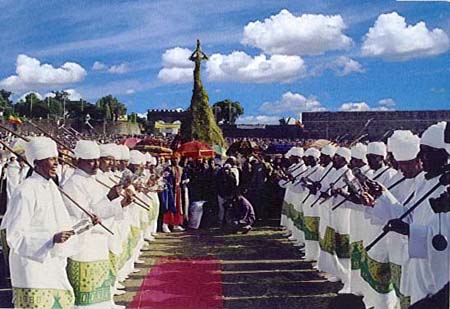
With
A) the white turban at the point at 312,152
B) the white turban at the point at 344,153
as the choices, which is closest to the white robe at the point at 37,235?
the white turban at the point at 344,153

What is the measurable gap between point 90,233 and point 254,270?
2045 millimetres

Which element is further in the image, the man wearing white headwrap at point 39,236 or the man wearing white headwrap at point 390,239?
the man wearing white headwrap at point 390,239

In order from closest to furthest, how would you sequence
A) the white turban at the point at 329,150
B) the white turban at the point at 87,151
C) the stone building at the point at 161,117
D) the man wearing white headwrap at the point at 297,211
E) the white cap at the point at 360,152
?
the white turban at the point at 87,151 → the stone building at the point at 161,117 → the white cap at the point at 360,152 → the white turban at the point at 329,150 → the man wearing white headwrap at the point at 297,211

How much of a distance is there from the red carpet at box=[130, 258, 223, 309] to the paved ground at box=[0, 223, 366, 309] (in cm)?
8

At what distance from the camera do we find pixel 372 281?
342 cm

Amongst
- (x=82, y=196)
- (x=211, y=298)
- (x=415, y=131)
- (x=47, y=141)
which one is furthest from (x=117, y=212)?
(x=415, y=131)

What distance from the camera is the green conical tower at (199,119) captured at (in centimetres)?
349

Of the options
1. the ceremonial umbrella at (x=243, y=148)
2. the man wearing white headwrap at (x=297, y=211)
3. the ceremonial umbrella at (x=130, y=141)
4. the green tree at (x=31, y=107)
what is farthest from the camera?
the ceremonial umbrella at (x=243, y=148)

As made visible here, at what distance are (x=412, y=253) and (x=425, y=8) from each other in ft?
4.12

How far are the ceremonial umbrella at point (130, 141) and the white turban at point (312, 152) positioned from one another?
1.46 m

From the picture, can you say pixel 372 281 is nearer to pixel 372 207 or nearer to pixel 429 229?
pixel 372 207

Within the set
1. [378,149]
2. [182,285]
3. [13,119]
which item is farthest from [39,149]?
[378,149]

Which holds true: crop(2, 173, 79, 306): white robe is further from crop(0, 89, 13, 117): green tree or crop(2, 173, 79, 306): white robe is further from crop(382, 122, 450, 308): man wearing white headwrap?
crop(382, 122, 450, 308): man wearing white headwrap

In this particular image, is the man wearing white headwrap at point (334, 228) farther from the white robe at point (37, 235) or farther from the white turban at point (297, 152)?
the white robe at point (37, 235)
